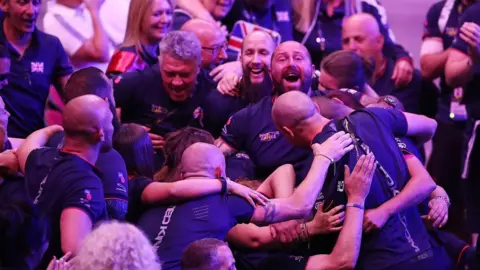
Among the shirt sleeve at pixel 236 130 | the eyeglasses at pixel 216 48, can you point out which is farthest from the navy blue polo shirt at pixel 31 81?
the shirt sleeve at pixel 236 130

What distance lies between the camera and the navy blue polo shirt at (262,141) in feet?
20.7

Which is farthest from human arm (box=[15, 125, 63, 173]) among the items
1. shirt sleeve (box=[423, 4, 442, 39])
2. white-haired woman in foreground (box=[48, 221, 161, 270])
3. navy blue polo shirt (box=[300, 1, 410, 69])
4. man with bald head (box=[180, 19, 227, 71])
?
shirt sleeve (box=[423, 4, 442, 39])

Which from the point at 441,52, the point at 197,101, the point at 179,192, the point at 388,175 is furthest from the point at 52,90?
the point at 441,52

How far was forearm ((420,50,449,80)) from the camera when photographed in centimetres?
809

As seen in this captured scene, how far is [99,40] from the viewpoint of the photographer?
7250 mm

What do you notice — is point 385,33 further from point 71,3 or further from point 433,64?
point 71,3

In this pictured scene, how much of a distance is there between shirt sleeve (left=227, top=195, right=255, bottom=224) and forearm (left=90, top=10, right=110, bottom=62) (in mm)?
2239

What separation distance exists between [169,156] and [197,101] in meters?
1.06

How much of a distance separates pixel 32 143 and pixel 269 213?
1301 millimetres

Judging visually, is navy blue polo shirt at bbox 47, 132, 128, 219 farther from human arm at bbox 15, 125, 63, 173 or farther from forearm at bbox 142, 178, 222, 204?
human arm at bbox 15, 125, 63, 173

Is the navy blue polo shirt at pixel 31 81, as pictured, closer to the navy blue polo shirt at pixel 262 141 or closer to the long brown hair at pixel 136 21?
the long brown hair at pixel 136 21

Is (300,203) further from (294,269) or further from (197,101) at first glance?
(197,101)

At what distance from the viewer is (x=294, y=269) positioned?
5582mm

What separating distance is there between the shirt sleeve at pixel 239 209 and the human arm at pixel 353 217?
1.59 feet
